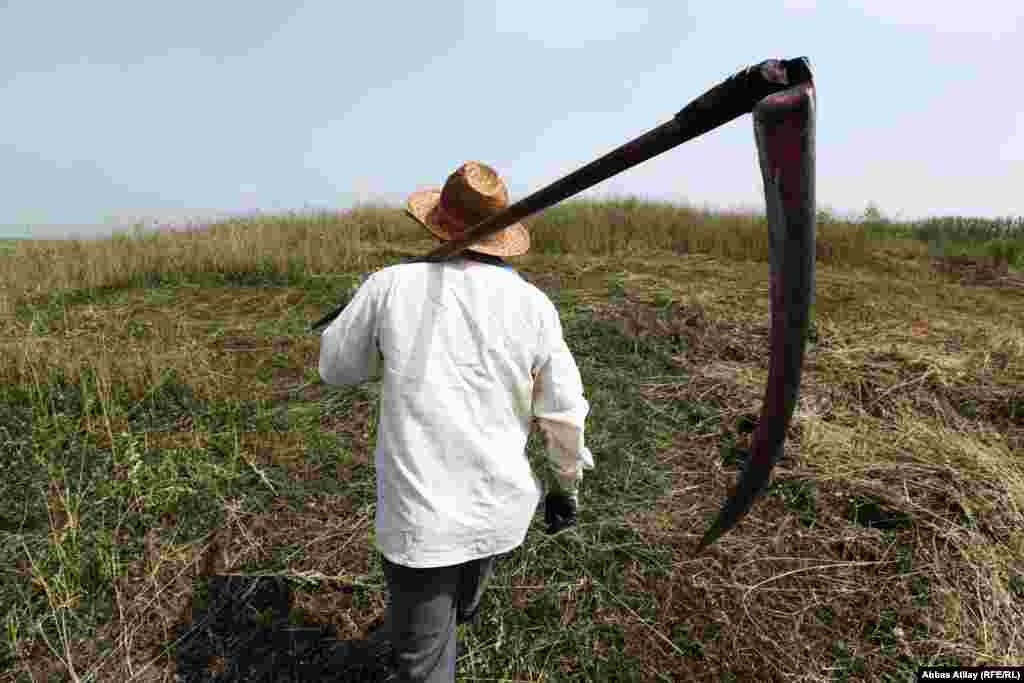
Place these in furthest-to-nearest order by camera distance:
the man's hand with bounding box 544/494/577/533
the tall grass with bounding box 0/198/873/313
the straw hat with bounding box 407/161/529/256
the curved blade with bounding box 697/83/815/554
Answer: the tall grass with bounding box 0/198/873/313, the man's hand with bounding box 544/494/577/533, the straw hat with bounding box 407/161/529/256, the curved blade with bounding box 697/83/815/554

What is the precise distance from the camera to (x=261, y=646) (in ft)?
6.28

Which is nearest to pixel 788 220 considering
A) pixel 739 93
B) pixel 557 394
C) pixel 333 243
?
pixel 739 93

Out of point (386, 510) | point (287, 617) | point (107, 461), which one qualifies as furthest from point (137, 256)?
point (386, 510)

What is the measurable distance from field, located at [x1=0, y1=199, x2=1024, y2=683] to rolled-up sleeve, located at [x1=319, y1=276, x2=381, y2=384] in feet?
3.80

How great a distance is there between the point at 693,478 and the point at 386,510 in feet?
6.55

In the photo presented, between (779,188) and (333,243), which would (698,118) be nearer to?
(779,188)

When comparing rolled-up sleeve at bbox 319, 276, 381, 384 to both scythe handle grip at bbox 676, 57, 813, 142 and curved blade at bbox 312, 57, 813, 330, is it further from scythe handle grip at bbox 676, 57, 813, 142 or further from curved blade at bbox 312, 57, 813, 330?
scythe handle grip at bbox 676, 57, 813, 142

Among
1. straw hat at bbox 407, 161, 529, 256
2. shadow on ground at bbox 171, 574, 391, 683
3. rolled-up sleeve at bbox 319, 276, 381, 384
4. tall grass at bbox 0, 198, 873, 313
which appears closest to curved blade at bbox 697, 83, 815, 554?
straw hat at bbox 407, 161, 529, 256

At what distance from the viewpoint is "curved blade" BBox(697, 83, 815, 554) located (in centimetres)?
57

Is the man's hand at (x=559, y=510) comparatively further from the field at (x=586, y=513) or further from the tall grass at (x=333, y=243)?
the tall grass at (x=333, y=243)

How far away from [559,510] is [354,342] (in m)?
0.84

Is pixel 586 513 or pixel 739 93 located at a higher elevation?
pixel 739 93

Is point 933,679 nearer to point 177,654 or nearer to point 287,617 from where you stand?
point 287,617

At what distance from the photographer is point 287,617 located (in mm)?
2002
